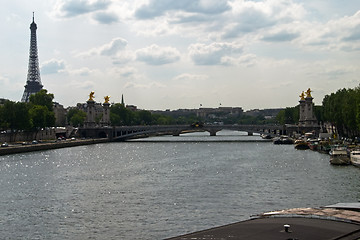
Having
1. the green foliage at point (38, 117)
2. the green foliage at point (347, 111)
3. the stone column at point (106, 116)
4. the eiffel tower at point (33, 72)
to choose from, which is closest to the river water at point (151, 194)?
the green foliage at point (347, 111)

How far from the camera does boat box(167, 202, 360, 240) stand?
52.9 feet

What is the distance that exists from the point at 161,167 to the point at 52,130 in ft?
219

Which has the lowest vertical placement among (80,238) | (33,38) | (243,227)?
(80,238)

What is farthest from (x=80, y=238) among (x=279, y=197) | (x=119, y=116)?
(x=119, y=116)

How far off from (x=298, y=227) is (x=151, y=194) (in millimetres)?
21890

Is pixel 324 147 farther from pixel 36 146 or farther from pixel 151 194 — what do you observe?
pixel 151 194

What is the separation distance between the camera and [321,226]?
17312 millimetres

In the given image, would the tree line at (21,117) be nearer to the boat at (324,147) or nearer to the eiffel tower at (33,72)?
the boat at (324,147)

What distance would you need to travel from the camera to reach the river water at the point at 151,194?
2792cm

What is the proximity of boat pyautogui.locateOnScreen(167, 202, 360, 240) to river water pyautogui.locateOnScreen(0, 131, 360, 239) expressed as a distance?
25.9 feet

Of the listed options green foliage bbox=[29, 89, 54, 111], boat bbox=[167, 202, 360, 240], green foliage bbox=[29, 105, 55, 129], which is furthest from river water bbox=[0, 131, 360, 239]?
green foliage bbox=[29, 89, 54, 111]

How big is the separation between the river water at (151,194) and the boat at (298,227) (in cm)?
790

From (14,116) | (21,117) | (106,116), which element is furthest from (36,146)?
(106,116)

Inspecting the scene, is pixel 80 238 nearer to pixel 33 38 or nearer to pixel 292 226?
pixel 292 226
